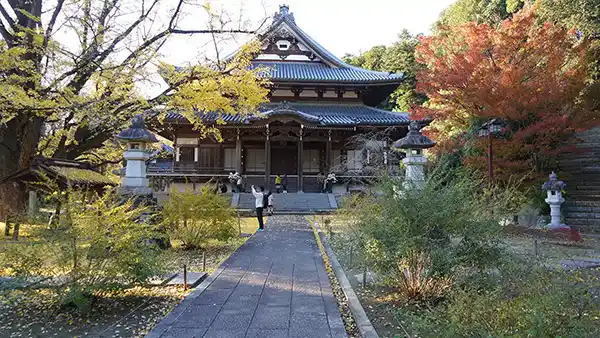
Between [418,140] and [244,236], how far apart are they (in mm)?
5930

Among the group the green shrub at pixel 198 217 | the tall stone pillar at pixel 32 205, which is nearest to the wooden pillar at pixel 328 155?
the green shrub at pixel 198 217

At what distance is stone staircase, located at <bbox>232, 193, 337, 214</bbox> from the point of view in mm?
19562

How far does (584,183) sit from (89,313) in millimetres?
21215

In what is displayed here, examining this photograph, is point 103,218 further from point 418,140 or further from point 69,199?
point 418,140

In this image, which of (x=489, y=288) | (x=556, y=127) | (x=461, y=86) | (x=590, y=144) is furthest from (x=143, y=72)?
(x=590, y=144)

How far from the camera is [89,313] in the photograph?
15.7 ft

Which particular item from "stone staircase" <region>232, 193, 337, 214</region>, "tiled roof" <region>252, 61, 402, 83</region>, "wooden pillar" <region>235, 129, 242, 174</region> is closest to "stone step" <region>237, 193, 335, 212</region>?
"stone staircase" <region>232, 193, 337, 214</region>

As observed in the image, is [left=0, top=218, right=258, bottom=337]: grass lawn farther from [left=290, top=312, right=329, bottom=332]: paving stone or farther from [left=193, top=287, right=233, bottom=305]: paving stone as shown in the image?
[left=290, top=312, right=329, bottom=332]: paving stone

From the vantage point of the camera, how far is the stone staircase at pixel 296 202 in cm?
1956

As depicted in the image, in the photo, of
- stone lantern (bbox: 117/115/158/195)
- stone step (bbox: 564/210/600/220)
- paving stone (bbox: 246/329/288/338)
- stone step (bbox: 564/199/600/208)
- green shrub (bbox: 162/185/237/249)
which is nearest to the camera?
paving stone (bbox: 246/329/288/338)

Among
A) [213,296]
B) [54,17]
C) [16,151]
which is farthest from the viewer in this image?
[16,151]

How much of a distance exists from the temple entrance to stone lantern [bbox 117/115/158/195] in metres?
15.9

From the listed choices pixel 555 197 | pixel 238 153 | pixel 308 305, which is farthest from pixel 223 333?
pixel 238 153

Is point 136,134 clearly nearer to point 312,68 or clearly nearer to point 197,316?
point 197,316
